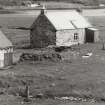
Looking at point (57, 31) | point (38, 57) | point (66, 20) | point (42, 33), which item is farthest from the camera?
point (66, 20)

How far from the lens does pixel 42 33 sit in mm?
62000

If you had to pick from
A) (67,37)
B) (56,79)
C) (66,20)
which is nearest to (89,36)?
(66,20)

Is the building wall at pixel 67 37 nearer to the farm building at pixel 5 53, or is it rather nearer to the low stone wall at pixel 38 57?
the low stone wall at pixel 38 57

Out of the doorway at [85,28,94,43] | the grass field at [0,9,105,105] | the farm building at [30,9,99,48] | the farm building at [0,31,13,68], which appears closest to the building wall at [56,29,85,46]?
the farm building at [30,9,99,48]

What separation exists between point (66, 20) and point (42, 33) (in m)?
4.69

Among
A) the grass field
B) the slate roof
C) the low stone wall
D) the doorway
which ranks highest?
the slate roof

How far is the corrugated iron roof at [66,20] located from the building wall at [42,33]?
0.74 meters

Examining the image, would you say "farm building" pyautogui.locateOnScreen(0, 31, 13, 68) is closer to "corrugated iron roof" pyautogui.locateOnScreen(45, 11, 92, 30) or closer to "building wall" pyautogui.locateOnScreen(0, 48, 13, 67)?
"building wall" pyautogui.locateOnScreen(0, 48, 13, 67)

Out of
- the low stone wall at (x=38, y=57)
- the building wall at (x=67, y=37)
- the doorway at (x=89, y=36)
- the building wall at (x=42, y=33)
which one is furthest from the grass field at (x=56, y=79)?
the doorway at (x=89, y=36)

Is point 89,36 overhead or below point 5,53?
overhead

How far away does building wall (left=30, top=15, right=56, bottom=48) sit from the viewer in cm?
6119

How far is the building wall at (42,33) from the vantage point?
61.2 m

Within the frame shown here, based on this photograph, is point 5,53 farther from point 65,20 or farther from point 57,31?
point 65,20

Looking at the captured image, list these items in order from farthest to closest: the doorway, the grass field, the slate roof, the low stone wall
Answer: the doorway → the slate roof → the low stone wall → the grass field
